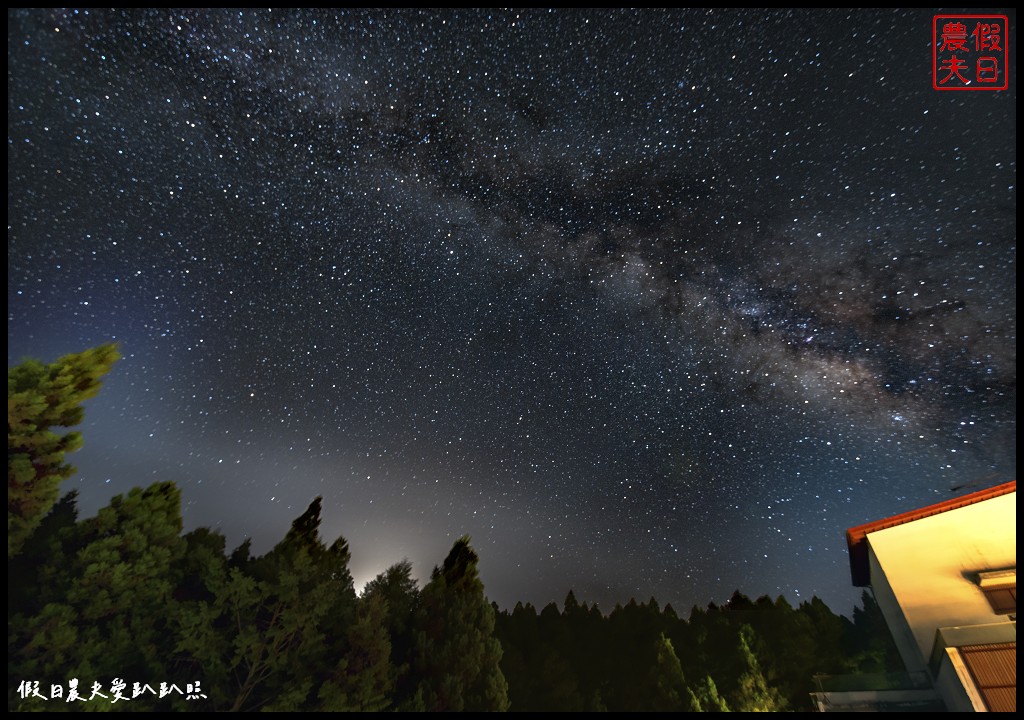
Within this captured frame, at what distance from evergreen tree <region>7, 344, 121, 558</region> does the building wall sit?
27.1m

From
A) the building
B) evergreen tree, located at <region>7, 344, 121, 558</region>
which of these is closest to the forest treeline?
evergreen tree, located at <region>7, 344, 121, 558</region>

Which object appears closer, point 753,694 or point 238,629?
point 238,629

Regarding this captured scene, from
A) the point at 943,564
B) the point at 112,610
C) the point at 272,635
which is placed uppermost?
the point at 943,564

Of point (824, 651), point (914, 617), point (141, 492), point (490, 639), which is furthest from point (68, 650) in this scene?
point (824, 651)

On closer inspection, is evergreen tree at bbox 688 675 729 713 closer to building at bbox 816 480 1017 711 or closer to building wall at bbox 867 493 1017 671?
building at bbox 816 480 1017 711

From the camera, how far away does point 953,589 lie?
57.5ft

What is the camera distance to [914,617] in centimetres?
1773

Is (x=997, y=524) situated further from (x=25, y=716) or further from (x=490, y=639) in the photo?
(x=25, y=716)

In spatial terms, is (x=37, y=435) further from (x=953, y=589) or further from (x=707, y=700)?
(x=953, y=589)

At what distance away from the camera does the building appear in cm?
1429

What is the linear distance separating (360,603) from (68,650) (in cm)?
804

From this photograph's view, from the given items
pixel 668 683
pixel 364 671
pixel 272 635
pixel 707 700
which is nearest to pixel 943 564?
pixel 707 700

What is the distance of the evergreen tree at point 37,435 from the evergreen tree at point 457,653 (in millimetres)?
12994

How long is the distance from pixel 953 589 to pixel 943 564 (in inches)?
36.5
